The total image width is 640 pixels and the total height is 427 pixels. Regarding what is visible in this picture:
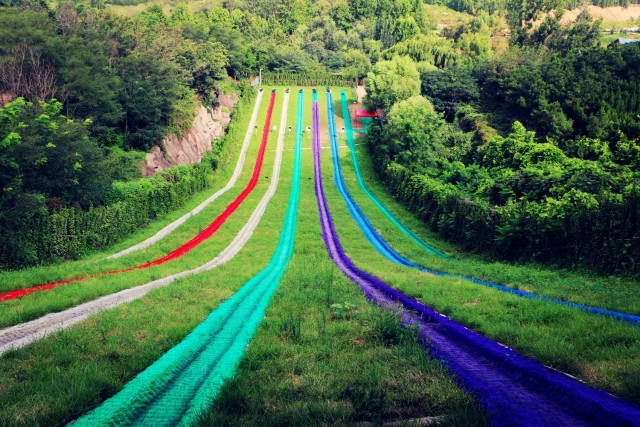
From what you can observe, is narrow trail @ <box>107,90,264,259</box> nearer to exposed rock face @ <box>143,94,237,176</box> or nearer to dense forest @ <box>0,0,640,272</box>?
dense forest @ <box>0,0,640,272</box>

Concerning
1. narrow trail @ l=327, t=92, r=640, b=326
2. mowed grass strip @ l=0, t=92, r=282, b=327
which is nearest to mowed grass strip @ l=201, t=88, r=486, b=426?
narrow trail @ l=327, t=92, r=640, b=326

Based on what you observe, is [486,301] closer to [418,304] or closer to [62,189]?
[418,304]

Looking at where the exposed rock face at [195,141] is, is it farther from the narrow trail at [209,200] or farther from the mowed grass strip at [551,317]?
the mowed grass strip at [551,317]

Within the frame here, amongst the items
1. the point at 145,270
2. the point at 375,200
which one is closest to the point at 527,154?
Result: the point at 375,200

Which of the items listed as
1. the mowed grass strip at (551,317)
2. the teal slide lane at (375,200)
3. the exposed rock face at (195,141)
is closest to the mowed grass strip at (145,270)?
the exposed rock face at (195,141)

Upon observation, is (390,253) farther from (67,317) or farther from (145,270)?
(67,317)

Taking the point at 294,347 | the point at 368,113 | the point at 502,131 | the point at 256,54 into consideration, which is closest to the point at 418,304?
the point at 294,347
